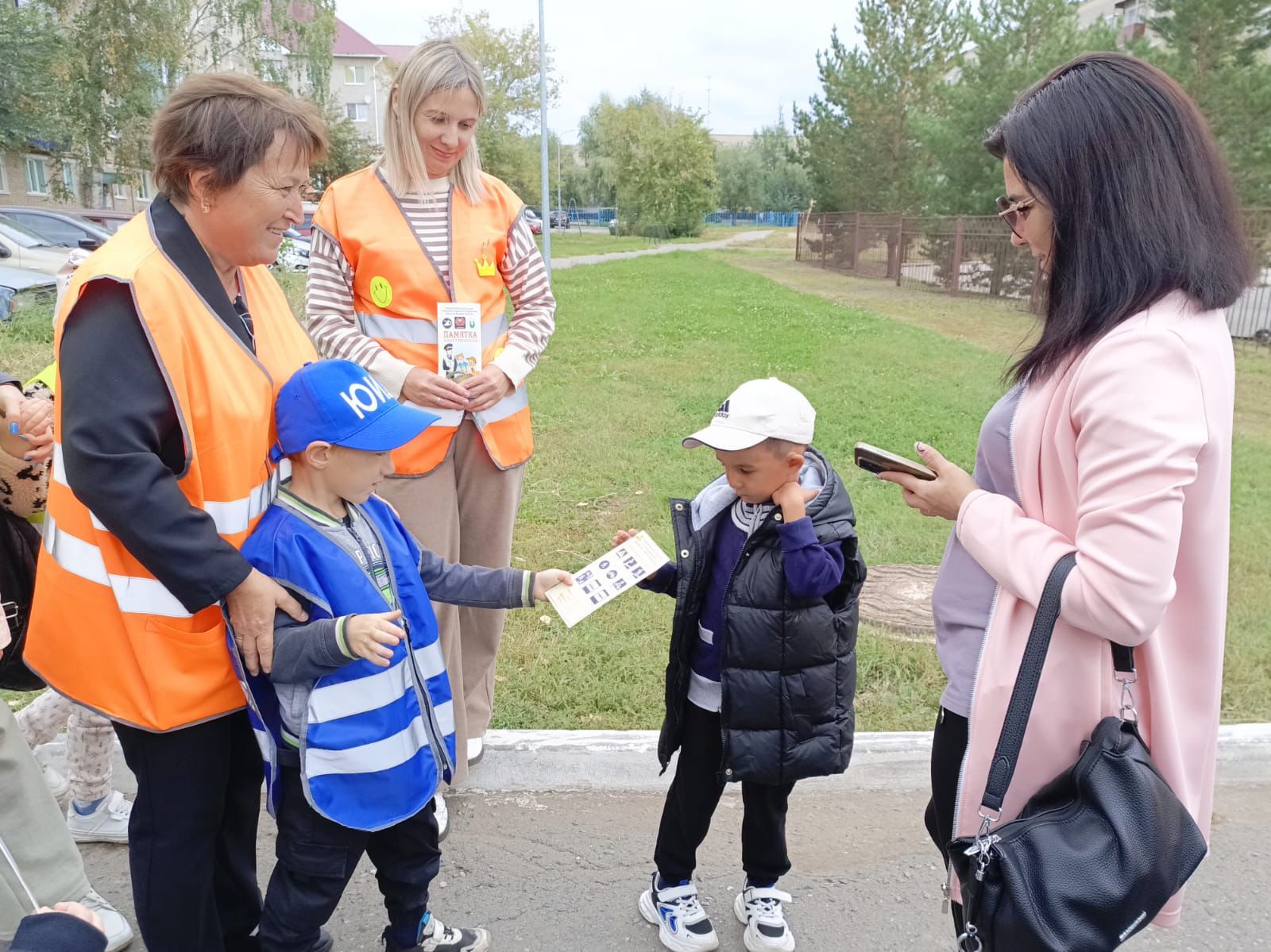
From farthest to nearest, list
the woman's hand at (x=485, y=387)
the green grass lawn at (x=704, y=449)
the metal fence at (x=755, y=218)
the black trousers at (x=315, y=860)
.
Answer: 1. the metal fence at (x=755, y=218)
2. the green grass lawn at (x=704, y=449)
3. the woman's hand at (x=485, y=387)
4. the black trousers at (x=315, y=860)

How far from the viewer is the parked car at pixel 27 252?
1301cm

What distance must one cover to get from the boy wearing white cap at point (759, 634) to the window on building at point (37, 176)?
131 feet

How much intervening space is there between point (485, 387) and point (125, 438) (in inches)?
52.2

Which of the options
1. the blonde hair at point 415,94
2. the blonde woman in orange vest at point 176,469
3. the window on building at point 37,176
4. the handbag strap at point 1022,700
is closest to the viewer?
the handbag strap at point 1022,700

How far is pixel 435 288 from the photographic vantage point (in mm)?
3031

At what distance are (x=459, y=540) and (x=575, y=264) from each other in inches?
1089

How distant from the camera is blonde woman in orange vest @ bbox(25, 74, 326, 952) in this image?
1.90 meters

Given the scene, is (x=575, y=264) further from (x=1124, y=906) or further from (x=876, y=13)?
(x=1124, y=906)

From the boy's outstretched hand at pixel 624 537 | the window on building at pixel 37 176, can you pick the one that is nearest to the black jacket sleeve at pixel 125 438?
the boy's outstretched hand at pixel 624 537

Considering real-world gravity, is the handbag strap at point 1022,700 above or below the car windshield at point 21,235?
below

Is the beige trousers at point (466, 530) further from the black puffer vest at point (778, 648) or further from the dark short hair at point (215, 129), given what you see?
the dark short hair at point (215, 129)

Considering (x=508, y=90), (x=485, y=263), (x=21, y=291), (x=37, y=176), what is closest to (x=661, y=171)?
Answer: (x=508, y=90)

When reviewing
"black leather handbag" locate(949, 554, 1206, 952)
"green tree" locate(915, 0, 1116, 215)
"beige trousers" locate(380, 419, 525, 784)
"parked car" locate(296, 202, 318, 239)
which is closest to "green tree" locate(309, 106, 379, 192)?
"parked car" locate(296, 202, 318, 239)

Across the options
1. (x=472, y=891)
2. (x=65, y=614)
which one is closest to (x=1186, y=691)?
(x=472, y=891)
